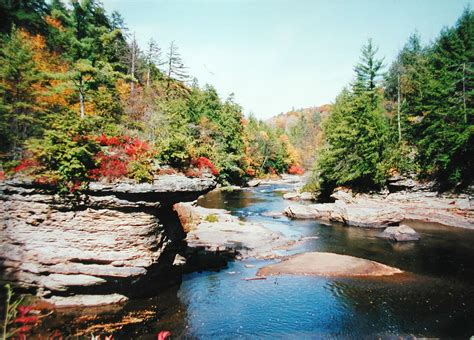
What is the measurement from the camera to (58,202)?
41.9 ft

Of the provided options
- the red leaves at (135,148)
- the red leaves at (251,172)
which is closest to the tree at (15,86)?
the red leaves at (135,148)

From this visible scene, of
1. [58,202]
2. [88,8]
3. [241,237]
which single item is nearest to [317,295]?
[241,237]

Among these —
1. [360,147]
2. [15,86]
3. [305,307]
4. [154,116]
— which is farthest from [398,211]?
[15,86]

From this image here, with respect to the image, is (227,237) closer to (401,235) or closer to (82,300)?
(82,300)

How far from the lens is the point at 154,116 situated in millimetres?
25234

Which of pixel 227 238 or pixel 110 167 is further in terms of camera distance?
pixel 227 238

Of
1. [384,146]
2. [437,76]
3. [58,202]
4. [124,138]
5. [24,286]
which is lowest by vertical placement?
[24,286]

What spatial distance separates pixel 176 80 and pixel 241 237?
39836mm

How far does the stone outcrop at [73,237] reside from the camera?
12.7 meters

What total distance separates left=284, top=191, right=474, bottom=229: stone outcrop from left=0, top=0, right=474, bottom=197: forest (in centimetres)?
241

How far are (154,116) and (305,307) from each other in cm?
1957

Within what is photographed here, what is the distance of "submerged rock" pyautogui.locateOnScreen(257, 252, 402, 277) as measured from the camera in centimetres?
1832

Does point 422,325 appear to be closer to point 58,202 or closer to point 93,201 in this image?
point 93,201

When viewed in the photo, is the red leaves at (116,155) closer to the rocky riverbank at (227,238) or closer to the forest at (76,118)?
the forest at (76,118)
